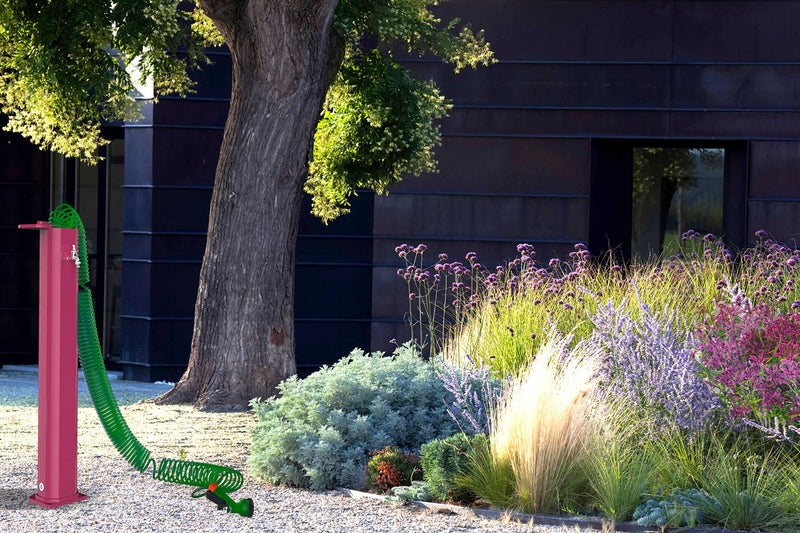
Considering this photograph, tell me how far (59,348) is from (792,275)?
224 inches

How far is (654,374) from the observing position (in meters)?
5.65

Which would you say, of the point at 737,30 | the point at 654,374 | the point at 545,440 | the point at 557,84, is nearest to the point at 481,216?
the point at 557,84

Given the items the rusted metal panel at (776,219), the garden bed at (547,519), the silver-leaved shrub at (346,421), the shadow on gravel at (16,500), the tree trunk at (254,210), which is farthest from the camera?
the rusted metal panel at (776,219)

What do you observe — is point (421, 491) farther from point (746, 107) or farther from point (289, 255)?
point (746, 107)

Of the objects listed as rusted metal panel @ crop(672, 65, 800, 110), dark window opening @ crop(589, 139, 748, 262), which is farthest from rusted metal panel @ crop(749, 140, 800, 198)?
rusted metal panel @ crop(672, 65, 800, 110)

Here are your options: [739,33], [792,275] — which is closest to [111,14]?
[792,275]

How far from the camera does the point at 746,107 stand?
38.5 ft

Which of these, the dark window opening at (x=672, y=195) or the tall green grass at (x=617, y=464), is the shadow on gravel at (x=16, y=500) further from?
the dark window opening at (x=672, y=195)

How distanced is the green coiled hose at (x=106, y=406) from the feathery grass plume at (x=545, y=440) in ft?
4.77

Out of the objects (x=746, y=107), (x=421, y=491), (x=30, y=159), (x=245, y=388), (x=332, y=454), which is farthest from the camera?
(x=30, y=159)

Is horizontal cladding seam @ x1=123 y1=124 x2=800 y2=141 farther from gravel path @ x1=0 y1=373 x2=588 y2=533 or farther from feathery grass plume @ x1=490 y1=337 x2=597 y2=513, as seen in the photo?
feathery grass plume @ x1=490 y1=337 x2=597 y2=513

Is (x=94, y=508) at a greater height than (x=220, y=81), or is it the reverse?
(x=220, y=81)

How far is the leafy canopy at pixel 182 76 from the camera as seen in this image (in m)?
8.80

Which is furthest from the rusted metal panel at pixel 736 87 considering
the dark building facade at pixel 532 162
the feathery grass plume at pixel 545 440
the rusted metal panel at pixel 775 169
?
the feathery grass plume at pixel 545 440
